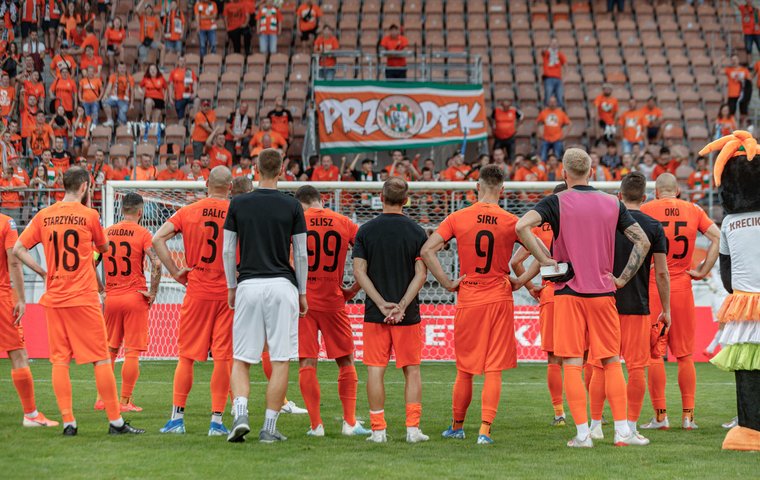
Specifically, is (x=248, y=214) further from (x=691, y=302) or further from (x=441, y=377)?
(x=441, y=377)

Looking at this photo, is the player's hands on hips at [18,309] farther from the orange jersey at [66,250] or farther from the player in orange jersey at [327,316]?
the player in orange jersey at [327,316]

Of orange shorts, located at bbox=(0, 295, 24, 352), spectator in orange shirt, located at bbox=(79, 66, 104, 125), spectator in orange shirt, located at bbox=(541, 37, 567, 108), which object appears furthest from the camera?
spectator in orange shirt, located at bbox=(541, 37, 567, 108)

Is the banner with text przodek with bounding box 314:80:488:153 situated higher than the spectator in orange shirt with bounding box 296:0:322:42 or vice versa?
the spectator in orange shirt with bounding box 296:0:322:42

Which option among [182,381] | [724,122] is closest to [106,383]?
[182,381]

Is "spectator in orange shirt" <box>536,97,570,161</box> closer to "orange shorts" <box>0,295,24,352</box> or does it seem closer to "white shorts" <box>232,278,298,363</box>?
"white shorts" <box>232,278,298,363</box>

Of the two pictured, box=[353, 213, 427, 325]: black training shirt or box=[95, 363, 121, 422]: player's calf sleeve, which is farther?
box=[353, 213, 427, 325]: black training shirt

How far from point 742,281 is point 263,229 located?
12.5 ft

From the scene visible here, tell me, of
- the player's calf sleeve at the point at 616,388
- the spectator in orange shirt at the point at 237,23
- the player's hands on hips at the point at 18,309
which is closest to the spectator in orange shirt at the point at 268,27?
the spectator in orange shirt at the point at 237,23

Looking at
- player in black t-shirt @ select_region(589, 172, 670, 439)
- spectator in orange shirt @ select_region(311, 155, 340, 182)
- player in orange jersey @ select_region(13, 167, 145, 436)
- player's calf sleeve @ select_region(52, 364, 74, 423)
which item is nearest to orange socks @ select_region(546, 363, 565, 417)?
player in black t-shirt @ select_region(589, 172, 670, 439)

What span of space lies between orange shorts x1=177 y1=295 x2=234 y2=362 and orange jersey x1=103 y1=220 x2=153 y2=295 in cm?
221

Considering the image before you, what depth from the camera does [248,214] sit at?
8211 mm

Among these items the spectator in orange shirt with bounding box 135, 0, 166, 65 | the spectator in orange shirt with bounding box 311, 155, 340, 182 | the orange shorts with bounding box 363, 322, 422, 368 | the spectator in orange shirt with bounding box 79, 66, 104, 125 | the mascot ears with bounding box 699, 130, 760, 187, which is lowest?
the orange shorts with bounding box 363, 322, 422, 368

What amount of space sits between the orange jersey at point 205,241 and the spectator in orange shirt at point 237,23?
720 inches

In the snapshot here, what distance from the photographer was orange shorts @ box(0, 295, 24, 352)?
29.7ft
